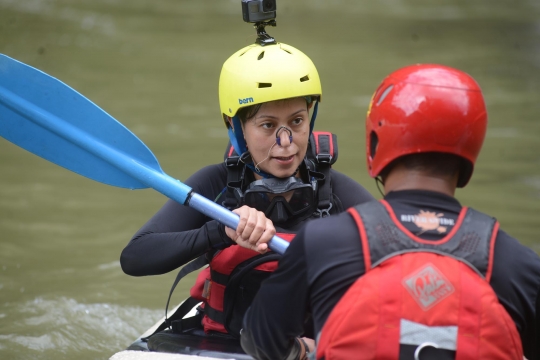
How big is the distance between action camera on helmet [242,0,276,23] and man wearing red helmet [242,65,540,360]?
1067mm

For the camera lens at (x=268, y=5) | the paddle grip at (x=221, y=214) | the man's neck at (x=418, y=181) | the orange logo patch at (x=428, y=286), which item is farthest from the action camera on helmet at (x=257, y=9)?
the orange logo patch at (x=428, y=286)

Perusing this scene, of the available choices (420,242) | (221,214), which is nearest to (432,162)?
(420,242)

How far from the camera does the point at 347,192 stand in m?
2.56

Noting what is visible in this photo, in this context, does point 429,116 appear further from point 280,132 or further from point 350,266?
point 280,132

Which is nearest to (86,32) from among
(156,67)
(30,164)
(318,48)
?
(156,67)

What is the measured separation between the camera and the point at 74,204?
5277 mm

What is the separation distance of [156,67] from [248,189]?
231 inches

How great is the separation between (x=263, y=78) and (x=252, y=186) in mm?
334

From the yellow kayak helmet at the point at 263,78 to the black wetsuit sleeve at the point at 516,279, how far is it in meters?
1.05

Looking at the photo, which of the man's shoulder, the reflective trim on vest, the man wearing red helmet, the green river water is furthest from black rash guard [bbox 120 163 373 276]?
the green river water

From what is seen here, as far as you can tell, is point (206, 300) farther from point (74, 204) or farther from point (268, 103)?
point (74, 204)

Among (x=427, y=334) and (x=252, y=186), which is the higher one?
(x=252, y=186)

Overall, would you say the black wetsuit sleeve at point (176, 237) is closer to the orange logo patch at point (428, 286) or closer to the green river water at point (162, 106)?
the orange logo patch at point (428, 286)

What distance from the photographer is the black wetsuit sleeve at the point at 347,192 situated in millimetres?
2535
